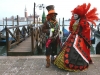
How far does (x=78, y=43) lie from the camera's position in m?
4.83

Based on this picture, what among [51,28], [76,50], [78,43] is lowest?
[76,50]

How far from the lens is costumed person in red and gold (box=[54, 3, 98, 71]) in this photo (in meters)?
4.71

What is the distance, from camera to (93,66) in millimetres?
5219

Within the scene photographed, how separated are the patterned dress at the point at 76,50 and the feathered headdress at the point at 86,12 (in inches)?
7.0

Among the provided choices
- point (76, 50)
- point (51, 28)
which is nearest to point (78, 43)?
point (76, 50)

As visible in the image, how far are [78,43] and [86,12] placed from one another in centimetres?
81

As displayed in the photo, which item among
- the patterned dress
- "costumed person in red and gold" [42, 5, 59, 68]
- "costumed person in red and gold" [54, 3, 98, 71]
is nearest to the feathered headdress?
"costumed person in red and gold" [54, 3, 98, 71]

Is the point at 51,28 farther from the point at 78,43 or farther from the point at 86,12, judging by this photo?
the point at 86,12

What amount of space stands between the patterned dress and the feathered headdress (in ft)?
0.58

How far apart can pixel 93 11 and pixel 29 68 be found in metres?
2.19

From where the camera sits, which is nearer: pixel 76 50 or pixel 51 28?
pixel 76 50

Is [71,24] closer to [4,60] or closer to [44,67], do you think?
[44,67]

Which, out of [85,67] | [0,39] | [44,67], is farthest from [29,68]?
[0,39]

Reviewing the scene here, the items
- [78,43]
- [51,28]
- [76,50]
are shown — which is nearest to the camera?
[76,50]
